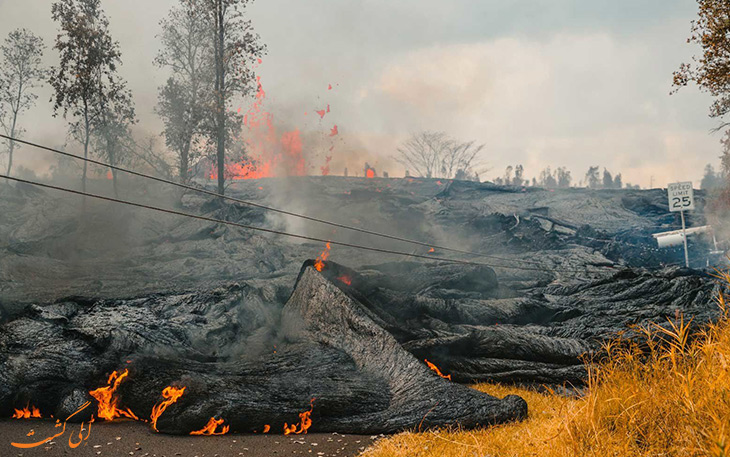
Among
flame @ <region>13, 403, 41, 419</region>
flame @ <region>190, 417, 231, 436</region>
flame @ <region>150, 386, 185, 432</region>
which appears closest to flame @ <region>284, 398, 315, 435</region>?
flame @ <region>190, 417, 231, 436</region>

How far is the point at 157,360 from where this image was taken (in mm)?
6355

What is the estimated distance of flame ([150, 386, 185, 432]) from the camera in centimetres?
541

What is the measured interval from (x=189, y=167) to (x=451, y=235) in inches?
709

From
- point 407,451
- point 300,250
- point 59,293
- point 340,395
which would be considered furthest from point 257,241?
point 407,451

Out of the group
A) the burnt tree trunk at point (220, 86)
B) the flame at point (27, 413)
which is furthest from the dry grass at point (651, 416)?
the burnt tree trunk at point (220, 86)

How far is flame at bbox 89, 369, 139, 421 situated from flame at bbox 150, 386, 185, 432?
19.4 inches

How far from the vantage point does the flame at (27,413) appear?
5.77 m

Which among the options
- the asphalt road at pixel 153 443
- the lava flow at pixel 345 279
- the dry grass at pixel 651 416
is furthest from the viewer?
the lava flow at pixel 345 279

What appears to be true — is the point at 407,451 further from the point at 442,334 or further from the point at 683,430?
the point at 442,334

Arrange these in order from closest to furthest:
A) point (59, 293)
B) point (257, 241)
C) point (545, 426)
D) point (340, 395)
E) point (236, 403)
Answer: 1. point (545, 426)
2. point (236, 403)
3. point (340, 395)
4. point (59, 293)
5. point (257, 241)

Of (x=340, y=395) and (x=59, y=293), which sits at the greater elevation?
(x=59, y=293)

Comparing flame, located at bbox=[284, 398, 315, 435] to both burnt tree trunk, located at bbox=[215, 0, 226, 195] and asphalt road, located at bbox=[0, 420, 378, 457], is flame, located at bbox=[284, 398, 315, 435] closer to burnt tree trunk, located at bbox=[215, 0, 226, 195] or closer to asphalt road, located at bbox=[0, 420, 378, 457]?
asphalt road, located at bbox=[0, 420, 378, 457]

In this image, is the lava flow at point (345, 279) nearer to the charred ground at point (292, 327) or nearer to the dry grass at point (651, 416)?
the charred ground at point (292, 327)

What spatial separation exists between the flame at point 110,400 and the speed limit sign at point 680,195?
20888mm
